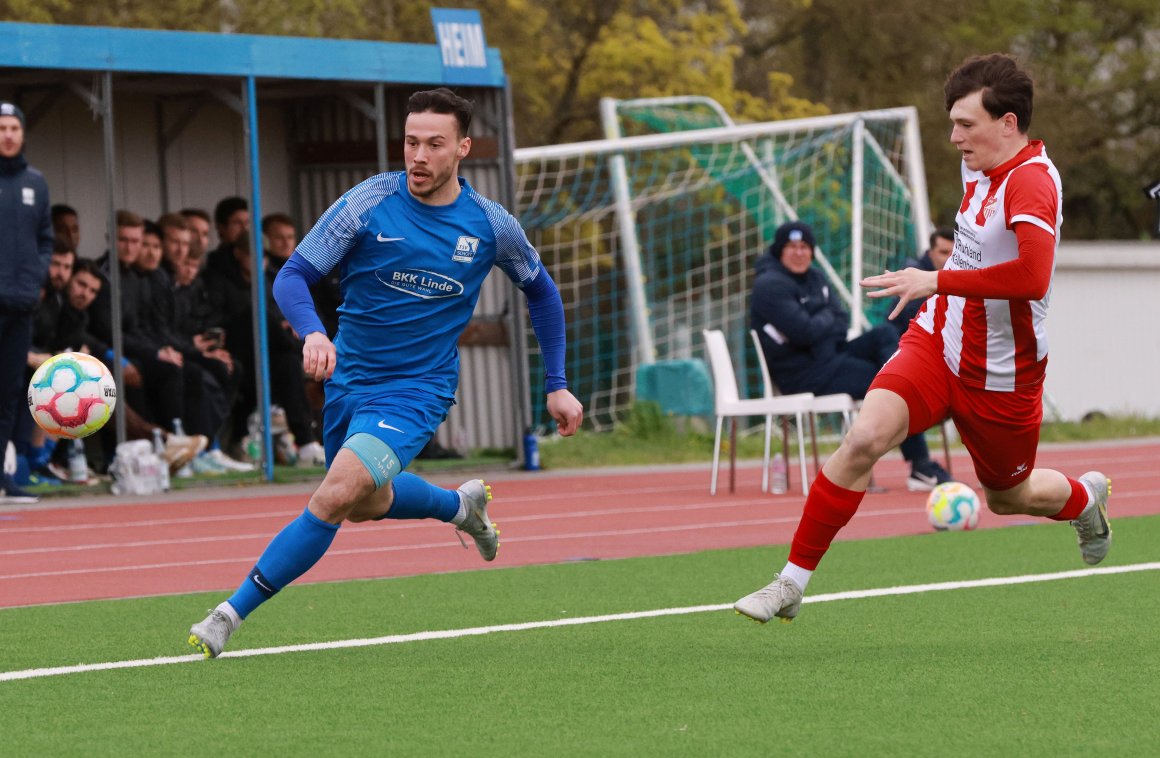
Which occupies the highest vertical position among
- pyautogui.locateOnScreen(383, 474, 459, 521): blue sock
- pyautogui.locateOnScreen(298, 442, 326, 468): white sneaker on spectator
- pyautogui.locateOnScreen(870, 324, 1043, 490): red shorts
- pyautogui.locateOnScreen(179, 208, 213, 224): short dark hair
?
pyautogui.locateOnScreen(179, 208, 213, 224): short dark hair

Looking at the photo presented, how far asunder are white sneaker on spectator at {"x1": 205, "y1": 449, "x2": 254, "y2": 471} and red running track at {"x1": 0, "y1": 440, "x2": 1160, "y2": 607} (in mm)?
1016

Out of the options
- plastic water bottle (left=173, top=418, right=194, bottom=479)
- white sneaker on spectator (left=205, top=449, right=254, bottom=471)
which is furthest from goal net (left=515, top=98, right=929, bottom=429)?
plastic water bottle (left=173, top=418, right=194, bottom=479)

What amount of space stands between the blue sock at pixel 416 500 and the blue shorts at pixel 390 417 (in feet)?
1.08

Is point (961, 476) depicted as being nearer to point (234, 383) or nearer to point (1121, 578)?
point (234, 383)

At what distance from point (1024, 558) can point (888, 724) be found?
433cm

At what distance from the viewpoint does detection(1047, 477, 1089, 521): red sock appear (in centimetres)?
692

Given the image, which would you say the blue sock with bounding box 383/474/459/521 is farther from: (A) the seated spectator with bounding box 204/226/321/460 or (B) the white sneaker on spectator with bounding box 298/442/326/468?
(B) the white sneaker on spectator with bounding box 298/442/326/468

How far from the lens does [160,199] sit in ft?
54.9

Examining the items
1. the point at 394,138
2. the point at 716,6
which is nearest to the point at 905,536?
the point at 394,138

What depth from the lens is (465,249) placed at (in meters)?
6.53

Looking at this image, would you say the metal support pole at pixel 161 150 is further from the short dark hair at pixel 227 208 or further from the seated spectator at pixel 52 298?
the seated spectator at pixel 52 298

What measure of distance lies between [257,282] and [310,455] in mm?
1971

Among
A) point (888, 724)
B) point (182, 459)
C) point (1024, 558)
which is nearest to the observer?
point (888, 724)

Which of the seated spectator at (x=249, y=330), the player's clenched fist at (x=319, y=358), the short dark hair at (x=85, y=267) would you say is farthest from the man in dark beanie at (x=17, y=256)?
the player's clenched fist at (x=319, y=358)
